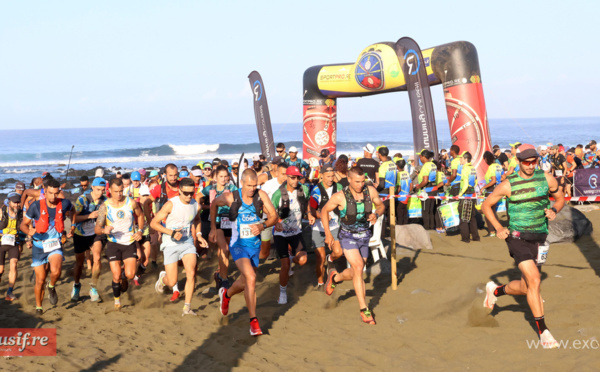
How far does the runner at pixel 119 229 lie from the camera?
736 cm

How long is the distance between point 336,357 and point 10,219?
5.79 m

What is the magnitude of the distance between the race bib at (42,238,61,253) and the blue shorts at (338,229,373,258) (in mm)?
3925

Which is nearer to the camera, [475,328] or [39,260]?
[475,328]

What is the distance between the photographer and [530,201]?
18.0 feet

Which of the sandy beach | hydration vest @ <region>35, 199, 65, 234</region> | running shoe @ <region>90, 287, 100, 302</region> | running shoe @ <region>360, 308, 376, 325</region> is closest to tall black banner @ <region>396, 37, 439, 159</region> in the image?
the sandy beach

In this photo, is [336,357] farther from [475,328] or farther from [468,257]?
[468,257]

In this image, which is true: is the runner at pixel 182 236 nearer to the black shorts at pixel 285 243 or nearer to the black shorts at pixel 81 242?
the black shorts at pixel 285 243

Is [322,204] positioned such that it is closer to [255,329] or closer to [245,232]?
[245,232]

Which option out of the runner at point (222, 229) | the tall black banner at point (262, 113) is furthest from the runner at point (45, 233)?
the tall black banner at point (262, 113)

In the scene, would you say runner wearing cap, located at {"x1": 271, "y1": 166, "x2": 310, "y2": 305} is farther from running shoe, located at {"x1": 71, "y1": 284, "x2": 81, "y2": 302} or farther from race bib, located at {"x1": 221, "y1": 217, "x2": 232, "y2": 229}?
running shoe, located at {"x1": 71, "y1": 284, "x2": 81, "y2": 302}

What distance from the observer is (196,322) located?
22.5 ft

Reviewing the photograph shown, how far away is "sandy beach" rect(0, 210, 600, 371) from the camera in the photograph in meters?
5.34

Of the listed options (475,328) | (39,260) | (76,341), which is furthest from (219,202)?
(475,328)

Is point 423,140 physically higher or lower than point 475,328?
higher
